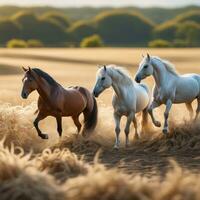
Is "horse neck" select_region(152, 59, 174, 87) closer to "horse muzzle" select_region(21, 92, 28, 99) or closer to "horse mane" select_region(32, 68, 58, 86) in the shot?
"horse mane" select_region(32, 68, 58, 86)

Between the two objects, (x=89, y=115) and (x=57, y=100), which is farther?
(x=89, y=115)

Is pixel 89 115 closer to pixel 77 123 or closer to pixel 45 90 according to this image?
pixel 77 123

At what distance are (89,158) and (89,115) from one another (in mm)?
1683

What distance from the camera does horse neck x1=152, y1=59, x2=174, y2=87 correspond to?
1243cm

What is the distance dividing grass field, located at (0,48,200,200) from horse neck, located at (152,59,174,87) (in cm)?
94

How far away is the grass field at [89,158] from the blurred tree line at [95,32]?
20.7 metres

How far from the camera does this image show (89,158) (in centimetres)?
1173

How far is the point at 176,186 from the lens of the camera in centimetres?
657

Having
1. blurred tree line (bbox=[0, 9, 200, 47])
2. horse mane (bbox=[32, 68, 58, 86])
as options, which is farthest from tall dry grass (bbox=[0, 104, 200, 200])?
blurred tree line (bbox=[0, 9, 200, 47])

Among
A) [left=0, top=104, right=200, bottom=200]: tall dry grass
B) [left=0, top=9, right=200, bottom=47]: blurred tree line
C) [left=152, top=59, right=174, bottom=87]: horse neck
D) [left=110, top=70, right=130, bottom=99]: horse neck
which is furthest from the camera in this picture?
[left=0, top=9, right=200, bottom=47]: blurred tree line

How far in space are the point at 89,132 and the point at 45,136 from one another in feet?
3.94

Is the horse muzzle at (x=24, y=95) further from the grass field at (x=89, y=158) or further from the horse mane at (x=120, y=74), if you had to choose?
the horse mane at (x=120, y=74)

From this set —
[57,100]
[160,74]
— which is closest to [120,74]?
[160,74]

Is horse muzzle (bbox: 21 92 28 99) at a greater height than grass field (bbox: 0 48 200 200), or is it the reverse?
horse muzzle (bbox: 21 92 28 99)
